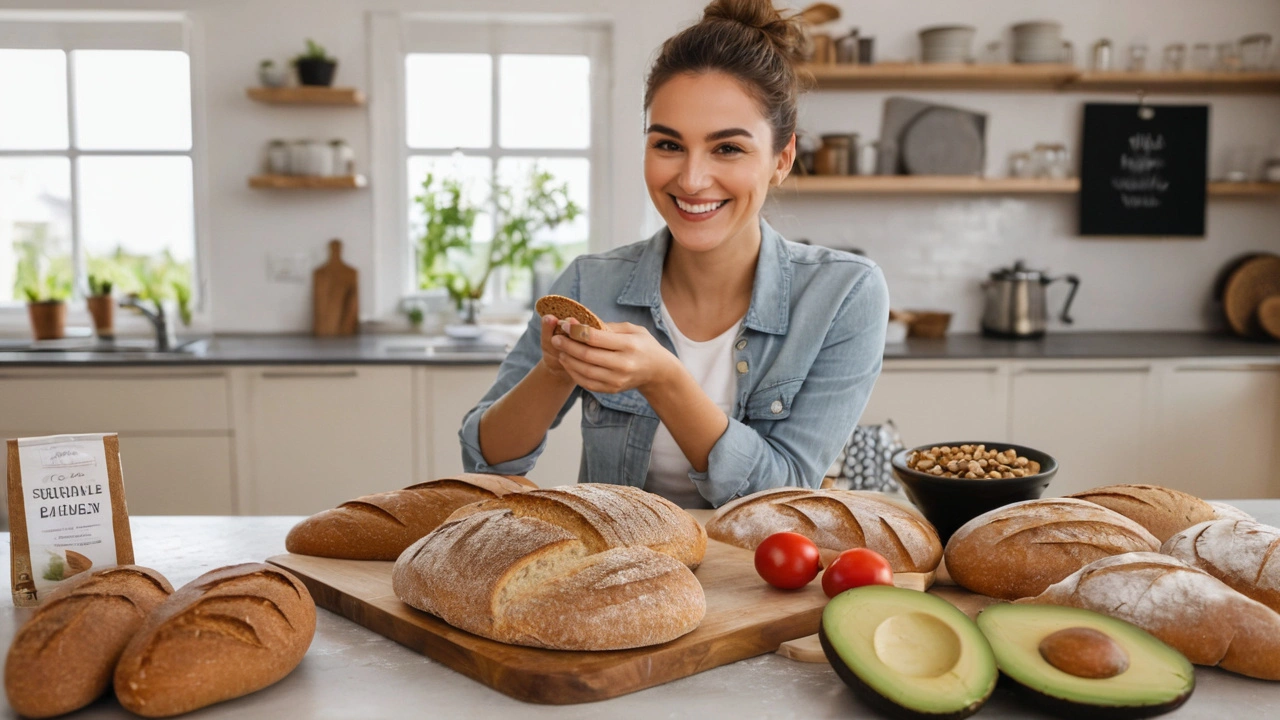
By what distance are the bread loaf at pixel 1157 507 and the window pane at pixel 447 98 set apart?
3.41 meters

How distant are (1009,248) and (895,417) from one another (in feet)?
3.93

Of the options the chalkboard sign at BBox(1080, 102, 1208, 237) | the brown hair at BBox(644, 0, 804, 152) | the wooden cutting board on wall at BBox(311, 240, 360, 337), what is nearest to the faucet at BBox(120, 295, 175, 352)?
the wooden cutting board on wall at BBox(311, 240, 360, 337)

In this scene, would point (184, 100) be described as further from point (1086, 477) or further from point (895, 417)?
point (1086, 477)

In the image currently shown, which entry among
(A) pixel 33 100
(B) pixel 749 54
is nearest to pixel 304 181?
(A) pixel 33 100

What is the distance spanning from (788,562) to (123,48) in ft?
13.3

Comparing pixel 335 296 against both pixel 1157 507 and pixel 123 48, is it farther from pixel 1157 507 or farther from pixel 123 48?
pixel 1157 507

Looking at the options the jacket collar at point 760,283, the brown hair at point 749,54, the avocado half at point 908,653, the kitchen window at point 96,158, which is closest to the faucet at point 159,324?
the kitchen window at point 96,158

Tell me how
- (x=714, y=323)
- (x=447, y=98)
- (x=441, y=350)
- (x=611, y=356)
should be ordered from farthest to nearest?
(x=447, y=98), (x=441, y=350), (x=714, y=323), (x=611, y=356)

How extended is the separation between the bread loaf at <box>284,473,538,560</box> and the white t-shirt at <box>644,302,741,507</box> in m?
0.51

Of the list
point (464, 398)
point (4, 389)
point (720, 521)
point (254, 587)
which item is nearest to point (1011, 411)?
point (464, 398)

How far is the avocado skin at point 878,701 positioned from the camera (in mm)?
797

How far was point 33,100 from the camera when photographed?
13.5 ft

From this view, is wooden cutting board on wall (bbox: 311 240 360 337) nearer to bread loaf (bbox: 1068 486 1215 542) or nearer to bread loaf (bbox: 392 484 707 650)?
bread loaf (bbox: 392 484 707 650)

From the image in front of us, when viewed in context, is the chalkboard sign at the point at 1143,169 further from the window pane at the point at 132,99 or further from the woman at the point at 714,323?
the window pane at the point at 132,99
